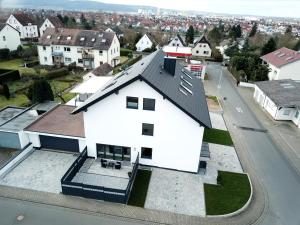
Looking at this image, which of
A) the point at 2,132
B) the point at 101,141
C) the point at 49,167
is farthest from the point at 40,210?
the point at 2,132

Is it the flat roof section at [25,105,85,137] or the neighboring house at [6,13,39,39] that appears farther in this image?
the neighboring house at [6,13,39,39]

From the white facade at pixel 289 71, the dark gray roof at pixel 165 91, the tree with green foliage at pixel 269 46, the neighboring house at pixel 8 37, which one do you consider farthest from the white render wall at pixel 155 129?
the neighboring house at pixel 8 37

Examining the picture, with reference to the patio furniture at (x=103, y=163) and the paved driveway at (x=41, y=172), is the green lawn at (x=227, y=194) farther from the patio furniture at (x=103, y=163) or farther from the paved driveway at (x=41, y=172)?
the paved driveway at (x=41, y=172)

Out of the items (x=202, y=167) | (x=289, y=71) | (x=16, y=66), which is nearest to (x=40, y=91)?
(x=202, y=167)

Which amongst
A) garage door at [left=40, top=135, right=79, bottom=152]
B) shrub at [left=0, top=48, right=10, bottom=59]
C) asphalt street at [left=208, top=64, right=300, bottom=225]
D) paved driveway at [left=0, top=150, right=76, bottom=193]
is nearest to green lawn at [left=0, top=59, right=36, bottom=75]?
shrub at [left=0, top=48, right=10, bottom=59]

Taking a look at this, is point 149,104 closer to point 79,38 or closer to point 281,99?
point 281,99

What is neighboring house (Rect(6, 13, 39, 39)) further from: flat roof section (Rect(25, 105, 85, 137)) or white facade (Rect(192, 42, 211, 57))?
flat roof section (Rect(25, 105, 85, 137))
